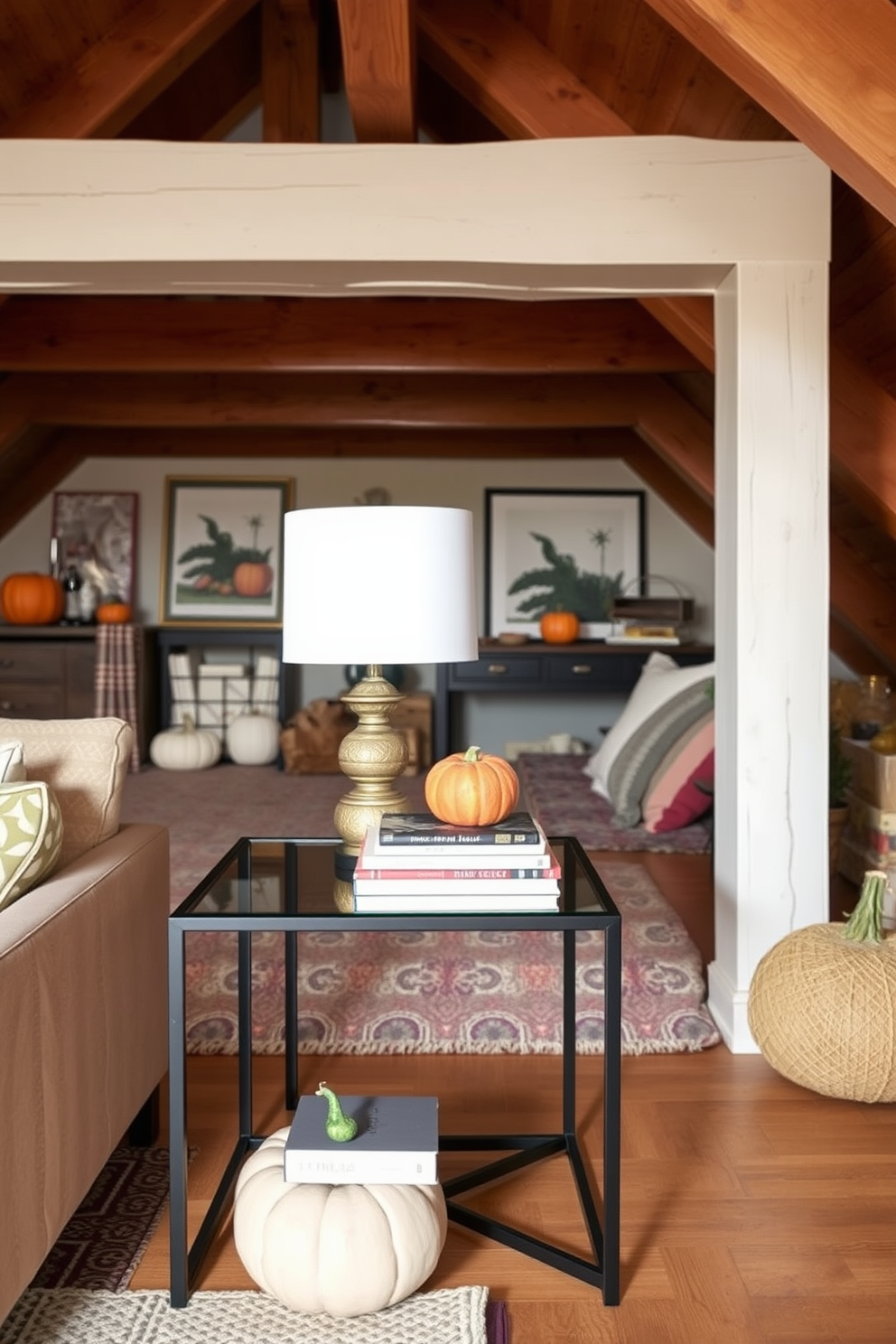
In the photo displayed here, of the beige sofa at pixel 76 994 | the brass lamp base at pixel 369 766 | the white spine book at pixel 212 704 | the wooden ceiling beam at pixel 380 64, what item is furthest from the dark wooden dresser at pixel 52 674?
the brass lamp base at pixel 369 766

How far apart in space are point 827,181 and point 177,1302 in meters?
2.36

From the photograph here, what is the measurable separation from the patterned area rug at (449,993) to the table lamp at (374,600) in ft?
2.62

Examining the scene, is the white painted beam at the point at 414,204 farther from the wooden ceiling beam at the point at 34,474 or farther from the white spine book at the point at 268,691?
the white spine book at the point at 268,691

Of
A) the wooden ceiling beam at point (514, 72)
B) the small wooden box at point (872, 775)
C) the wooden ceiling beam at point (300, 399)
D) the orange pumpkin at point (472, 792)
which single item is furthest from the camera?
the wooden ceiling beam at point (300, 399)

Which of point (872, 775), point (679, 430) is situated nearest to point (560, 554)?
point (679, 430)

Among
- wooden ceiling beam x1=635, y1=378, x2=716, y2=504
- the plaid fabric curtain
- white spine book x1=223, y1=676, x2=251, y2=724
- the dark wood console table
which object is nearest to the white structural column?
wooden ceiling beam x1=635, y1=378, x2=716, y2=504

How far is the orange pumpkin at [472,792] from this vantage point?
5.65ft

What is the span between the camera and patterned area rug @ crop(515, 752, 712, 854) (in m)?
3.55

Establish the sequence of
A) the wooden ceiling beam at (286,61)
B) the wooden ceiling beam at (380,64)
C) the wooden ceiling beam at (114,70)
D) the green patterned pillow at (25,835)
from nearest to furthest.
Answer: the green patterned pillow at (25,835)
the wooden ceiling beam at (380,64)
the wooden ceiling beam at (114,70)
the wooden ceiling beam at (286,61)

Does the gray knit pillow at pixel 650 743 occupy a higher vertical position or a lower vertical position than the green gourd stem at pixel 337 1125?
higher

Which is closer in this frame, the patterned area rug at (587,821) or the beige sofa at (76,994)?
the beige sofa at (76,994)

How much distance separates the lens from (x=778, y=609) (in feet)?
7.95

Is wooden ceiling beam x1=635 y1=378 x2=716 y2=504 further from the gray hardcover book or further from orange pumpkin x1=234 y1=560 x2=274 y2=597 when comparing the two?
the gray hardcover book

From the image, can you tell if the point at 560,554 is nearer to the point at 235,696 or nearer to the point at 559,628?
the point at 559,628
